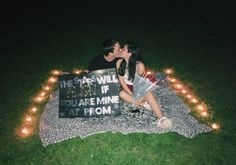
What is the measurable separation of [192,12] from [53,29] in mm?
8139

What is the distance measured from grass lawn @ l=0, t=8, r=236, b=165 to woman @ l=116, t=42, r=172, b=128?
55cm

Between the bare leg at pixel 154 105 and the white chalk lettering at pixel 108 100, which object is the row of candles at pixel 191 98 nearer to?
the bare leg at pixel 154 105

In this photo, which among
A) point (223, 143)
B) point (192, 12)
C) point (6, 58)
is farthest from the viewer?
point (192, 12)

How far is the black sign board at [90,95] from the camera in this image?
727 centimetres

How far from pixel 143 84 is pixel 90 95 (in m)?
1.23

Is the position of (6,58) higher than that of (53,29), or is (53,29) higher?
(53,29)

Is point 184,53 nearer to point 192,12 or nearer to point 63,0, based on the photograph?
point 192,12

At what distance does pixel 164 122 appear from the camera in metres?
7.07

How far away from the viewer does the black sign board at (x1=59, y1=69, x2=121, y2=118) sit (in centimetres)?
727

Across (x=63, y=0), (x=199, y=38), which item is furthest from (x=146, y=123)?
(x=63, y=0)

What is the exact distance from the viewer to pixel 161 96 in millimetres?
8578

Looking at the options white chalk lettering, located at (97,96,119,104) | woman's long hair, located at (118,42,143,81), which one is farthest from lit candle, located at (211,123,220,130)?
white chalk lettering, located at (97,96,119,104)

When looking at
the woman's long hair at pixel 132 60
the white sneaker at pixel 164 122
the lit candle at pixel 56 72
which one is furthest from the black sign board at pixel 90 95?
the lit candle at pixel 56 72

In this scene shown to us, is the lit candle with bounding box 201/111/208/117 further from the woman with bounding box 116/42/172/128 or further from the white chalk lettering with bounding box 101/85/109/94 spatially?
the white chalk lettering with bounding box 101/85/109/94
